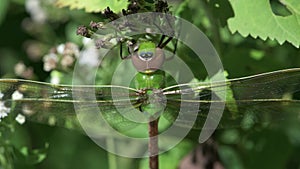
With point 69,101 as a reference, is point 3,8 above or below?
above

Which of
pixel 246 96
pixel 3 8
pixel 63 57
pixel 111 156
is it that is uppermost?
pixel 3 8

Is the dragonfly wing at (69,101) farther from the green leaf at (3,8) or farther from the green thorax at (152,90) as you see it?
the green leaf at (3,8)

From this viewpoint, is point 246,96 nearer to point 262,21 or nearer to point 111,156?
point 262,21

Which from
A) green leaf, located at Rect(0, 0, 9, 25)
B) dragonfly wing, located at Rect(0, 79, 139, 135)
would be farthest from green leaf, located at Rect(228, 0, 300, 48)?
green leaf, located at Rect(0, 0, 9, 25)

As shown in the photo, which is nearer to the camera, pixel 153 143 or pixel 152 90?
pixel 152 90

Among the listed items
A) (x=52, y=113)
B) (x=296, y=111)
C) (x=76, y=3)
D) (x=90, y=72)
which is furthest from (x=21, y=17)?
(x=296, y=111)

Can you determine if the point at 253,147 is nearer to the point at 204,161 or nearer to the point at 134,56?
the point at 204,161

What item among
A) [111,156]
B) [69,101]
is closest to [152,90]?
[69,101]
